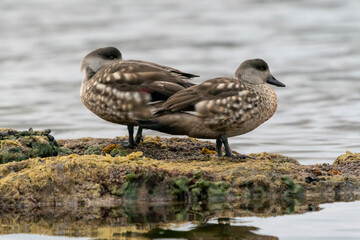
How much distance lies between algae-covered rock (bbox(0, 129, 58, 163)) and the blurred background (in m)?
3.84

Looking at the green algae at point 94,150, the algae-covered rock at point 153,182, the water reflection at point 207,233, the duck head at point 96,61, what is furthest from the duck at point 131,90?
the water reflection at point 207,233

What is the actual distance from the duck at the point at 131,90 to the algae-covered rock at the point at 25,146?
909 millimetres

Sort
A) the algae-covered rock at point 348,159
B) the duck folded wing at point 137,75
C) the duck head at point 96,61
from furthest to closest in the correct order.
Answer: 1. the duck head at point 96,61
2. the duck folded wing at point 137,75
3. the algae-covered rock at point 348,159

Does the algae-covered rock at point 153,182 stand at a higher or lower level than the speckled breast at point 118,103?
lower

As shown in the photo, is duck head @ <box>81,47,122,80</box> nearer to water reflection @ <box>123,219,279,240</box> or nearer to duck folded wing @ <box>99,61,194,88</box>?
duck folded wing @ <box>99,61,194,88</box>

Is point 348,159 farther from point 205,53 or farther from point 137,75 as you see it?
point 205,53

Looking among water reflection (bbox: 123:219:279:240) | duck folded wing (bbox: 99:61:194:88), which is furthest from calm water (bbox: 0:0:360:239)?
duck folded wing (bbox: 99:61:194:88)

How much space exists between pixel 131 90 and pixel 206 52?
45.8 feet

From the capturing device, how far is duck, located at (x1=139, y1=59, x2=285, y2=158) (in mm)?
9203

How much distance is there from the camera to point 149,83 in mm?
9906

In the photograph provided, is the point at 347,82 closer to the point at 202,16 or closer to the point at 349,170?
the point at 349,170

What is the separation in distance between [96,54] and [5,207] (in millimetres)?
3367

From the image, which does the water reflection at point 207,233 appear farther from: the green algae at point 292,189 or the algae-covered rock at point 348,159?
the algae-covered rock at point 348,159

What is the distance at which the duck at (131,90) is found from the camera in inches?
387
